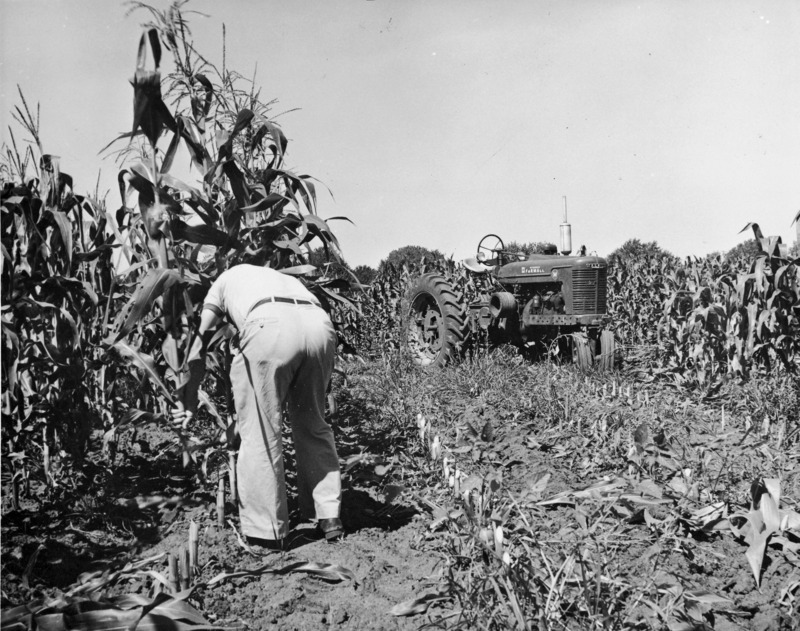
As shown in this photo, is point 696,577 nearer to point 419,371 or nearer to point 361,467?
point 361,467

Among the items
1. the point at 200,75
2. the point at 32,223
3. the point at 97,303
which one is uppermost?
the point at 200,75

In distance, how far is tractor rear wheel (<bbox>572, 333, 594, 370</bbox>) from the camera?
689 cm

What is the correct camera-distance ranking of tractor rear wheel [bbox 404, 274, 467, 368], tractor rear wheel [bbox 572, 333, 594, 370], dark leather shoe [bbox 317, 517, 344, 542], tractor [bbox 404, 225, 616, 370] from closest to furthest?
dark leather shoe [bbox 317, 517, 344, 542], tractor rear wheel [bbox 572, 333, 594, 370], tractor [bbox 404, 225, 616, 370], tractor rear wheel [bbox 404, 274, 467, 368]

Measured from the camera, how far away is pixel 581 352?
6.96 meters

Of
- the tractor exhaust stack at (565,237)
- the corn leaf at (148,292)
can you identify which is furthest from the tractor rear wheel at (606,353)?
the corn leaf at (148,292)

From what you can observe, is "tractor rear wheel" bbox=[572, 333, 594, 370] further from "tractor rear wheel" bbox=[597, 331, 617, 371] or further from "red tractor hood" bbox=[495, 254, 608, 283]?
"red tractor hood" bbox=[495, 254, 608, 283]

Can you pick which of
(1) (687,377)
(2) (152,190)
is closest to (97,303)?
(2) (152,190)

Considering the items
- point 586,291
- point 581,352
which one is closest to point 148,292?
point 581,352

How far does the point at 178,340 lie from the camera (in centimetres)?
318

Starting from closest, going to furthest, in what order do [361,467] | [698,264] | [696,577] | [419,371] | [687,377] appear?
1. [696,577]
2. [361,467]
3. [687,377]
4. [419,371]
5. [698,264]

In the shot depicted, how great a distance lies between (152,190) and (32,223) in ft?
2.48

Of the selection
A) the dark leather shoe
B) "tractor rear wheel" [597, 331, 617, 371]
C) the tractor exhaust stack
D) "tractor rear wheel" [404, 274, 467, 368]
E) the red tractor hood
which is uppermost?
the tractor exhaust stack

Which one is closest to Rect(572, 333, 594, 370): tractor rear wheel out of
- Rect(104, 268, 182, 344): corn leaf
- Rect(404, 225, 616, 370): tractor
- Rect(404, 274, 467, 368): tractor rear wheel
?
Rect(404, 225, 616, 370): tractor

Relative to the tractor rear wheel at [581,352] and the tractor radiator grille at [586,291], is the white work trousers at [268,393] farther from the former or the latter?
the tractor radiator grille at [586,291]
